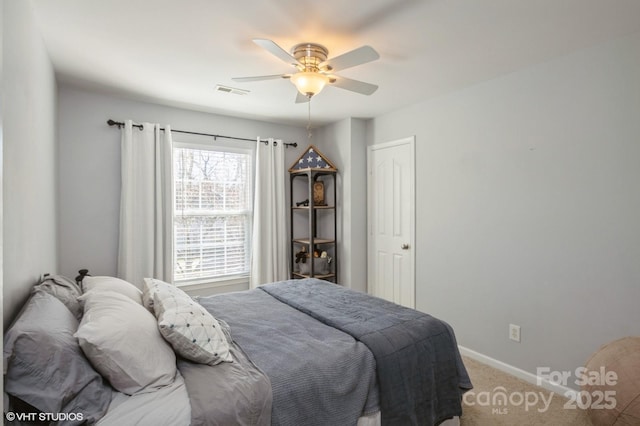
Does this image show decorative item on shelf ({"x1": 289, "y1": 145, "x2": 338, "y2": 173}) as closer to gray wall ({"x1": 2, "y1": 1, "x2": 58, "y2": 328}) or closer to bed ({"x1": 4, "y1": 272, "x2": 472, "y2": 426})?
bed ({"x1": 4, "y1": 272, "x2": 472, "y2": 426})

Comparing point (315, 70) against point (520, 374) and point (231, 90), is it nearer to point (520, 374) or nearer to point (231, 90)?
point (231, 90)

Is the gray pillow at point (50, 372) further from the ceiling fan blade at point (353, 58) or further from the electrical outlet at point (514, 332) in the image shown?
the electrical outlet at point (514, 332)

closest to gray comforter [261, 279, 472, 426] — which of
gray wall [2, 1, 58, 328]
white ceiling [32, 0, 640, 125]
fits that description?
gray wall [2, 1, 58, 328]

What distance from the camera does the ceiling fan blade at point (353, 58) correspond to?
1.93 metres

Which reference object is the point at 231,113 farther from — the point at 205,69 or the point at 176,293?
the point at 176,293

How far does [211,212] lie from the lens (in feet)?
13.4

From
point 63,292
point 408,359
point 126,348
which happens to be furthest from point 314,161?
point 126,348

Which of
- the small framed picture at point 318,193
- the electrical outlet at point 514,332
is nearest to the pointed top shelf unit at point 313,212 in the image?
the small framed picture at point 318,193

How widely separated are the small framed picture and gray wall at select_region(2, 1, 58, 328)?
8.86 feet

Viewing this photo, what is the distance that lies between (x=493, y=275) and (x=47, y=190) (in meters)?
3.54

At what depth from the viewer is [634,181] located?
2240mm

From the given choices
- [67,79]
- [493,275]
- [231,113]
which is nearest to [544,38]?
[493,275]

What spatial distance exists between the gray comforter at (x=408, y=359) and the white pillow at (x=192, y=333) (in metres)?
0.72

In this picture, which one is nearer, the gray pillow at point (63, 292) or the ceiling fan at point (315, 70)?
the gray pillow at point (63, 292)
